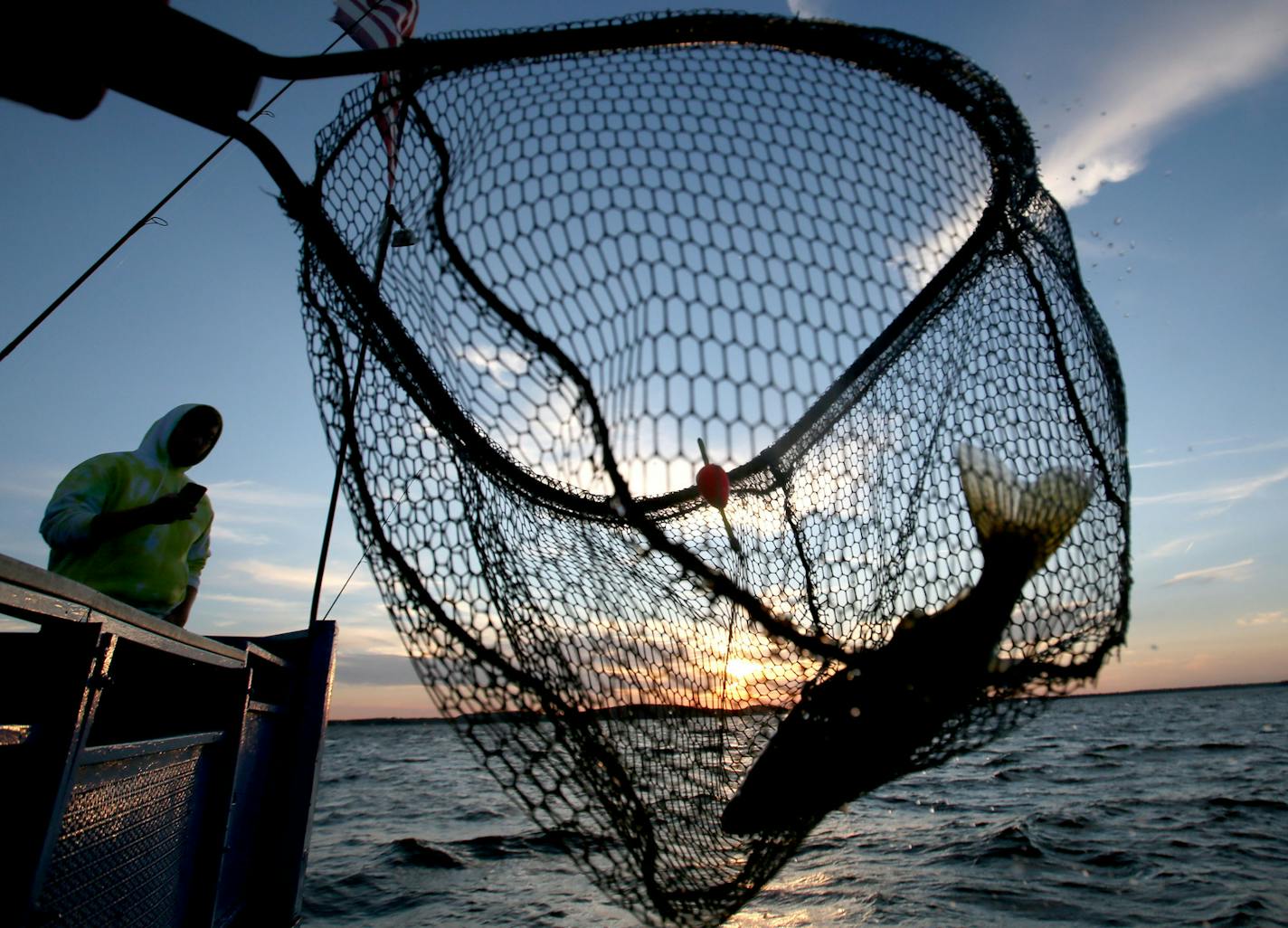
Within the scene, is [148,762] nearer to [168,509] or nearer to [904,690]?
[168,509]

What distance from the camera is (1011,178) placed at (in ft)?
7.38

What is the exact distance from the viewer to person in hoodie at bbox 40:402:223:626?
2389 millimetres

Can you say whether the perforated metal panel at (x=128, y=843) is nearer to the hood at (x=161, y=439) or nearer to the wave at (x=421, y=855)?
the hood at (x=161, y=439)

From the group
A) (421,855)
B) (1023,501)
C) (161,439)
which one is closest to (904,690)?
(1023,501)

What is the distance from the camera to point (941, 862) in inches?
302

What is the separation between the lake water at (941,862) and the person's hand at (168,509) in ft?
4.10

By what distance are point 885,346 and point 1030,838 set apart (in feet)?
29.5

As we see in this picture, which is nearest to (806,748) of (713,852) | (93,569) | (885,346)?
(713,852)

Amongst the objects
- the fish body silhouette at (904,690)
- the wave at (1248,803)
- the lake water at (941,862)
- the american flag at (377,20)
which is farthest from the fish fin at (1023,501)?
Result: the wave at (1248,803)

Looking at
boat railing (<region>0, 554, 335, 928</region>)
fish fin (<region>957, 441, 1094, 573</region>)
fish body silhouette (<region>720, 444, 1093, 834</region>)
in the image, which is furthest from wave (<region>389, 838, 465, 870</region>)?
fish fin (<region>957, 441, 1094, 573</region>)

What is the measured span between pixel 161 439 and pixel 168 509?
0.52 meters

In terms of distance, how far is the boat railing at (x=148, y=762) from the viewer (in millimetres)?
1329

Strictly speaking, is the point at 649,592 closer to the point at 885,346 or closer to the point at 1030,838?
the point at 885,346

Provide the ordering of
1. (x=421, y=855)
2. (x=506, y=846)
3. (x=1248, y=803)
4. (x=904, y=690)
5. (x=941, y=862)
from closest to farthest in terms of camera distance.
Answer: (x=904, y=690) < (x=941, y=862) < (x=421, y=855) < (x=506, y=846) < (x=1248, y=803)
